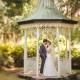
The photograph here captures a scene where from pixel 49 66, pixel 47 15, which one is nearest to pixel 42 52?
pixel 49 66

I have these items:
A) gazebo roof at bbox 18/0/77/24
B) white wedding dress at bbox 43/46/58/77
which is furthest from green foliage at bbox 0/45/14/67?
gazebo roof at bbox 18/0/77/24

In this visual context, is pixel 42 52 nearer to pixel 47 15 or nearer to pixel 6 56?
pixel 47 15

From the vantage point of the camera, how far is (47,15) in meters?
18.4

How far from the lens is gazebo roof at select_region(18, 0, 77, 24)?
58.5ft

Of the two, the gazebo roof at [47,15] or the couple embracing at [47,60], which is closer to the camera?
the gazebo roof at [47,15]

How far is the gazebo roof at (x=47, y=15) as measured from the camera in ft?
58.5

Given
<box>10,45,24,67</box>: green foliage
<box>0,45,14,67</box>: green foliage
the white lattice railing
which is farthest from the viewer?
<box>10,45,24,67</box>: green foliage

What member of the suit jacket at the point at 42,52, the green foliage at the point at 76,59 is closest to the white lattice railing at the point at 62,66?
the suit jacket at the point at 42,52

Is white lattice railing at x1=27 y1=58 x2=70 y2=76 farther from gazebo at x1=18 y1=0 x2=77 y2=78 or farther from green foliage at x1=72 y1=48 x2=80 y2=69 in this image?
green foliage at x1=72 y1=48 x2=80 y2=69

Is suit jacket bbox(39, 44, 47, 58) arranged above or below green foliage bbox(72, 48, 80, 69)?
above

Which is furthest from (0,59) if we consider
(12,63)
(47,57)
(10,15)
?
(10,15)

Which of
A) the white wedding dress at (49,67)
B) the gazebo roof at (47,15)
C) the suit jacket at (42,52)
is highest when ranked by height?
the gazebo roof at (47,15)

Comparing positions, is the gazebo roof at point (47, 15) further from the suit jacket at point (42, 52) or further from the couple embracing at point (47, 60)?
the suit jacket at point (42, 52)

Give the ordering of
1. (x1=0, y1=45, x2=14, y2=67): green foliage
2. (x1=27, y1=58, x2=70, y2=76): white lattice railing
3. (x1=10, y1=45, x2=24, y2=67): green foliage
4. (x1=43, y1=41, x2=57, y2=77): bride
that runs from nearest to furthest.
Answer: (x1=43, y1=41, x2=57, y2=77): bride → (x1=27, y1=58, x2=70, y2=76): white lattice railing → (x1=0, y1=45, x2=14, y2=67): green foliage → (x1=10, y1=45, x2=24, y2=67): green foliage
